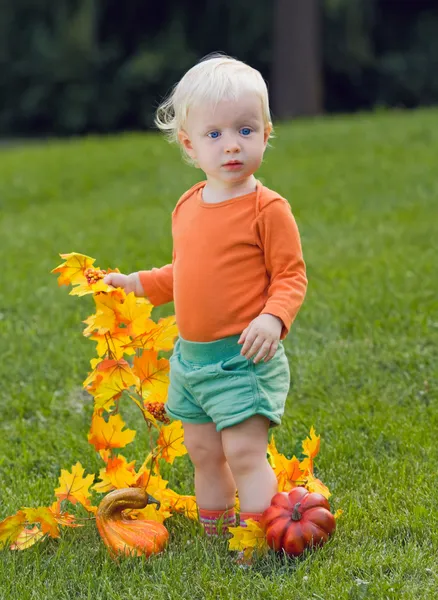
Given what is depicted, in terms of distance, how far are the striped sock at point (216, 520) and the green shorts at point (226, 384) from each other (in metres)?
0.33

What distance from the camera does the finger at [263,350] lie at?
279 cm

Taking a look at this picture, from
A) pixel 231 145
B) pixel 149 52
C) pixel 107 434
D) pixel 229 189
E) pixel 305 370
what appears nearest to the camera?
pixel 231 145

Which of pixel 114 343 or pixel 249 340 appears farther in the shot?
pixel 114 343

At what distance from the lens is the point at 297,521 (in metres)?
2.91

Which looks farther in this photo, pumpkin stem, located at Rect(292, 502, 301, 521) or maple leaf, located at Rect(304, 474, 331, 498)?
maple leaf, located at Rect(304, 474, 331, 498)

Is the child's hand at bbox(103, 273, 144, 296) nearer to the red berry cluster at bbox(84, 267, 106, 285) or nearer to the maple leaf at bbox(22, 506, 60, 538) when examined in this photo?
Answer: the red berry cluster at bbox(84, 267, 106, 285)

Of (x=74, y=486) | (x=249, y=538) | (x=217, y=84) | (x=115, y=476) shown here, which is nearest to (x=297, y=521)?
(x=249, y=538)

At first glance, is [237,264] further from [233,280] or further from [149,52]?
[149,52]

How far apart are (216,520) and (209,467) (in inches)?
7.1

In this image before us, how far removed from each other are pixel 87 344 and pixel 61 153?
6.85 m

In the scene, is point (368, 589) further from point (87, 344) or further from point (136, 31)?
point (136, 31)

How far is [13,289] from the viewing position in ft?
20.1

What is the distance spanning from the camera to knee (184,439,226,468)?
307 cm

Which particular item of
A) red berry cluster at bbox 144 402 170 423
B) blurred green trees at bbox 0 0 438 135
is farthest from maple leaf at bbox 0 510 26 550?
blurred green trees at bbox 0 0 438 135
